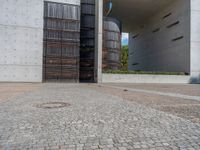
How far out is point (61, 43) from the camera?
91.1 ft

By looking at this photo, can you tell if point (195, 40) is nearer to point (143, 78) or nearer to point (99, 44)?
point (143, 78)

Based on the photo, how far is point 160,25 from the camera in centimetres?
3844

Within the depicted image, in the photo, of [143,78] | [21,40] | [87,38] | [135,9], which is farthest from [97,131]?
[135,9]

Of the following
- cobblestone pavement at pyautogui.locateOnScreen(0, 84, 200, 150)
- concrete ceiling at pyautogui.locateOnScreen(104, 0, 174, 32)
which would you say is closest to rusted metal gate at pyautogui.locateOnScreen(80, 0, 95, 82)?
concrete ceiling at pyautogui.locateOnScreen(104, 0, 174, 32)

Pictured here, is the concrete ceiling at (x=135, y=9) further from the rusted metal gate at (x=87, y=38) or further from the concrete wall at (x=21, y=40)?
the concrete wall at (x=21, y=40)

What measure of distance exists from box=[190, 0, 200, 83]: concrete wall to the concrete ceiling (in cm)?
509

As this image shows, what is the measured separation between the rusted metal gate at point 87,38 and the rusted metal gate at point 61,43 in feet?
9.65

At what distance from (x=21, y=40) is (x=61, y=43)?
5.02 m

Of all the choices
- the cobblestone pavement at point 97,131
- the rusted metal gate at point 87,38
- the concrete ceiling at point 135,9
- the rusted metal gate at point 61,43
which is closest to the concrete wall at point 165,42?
the concrete ceiling at point 135,9

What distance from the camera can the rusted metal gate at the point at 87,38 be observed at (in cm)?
3089

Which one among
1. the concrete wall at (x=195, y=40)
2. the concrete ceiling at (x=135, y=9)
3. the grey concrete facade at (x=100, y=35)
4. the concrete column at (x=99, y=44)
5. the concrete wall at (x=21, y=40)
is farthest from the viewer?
the concrete ceiling at (x=135, y=9)

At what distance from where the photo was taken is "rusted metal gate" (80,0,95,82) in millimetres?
30891

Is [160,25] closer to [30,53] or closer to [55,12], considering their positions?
[55,12]

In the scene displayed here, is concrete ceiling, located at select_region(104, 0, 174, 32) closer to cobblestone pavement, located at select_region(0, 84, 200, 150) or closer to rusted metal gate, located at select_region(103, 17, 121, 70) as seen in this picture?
rusted metal gate, located at select_region(103, 17, 121, 70)
